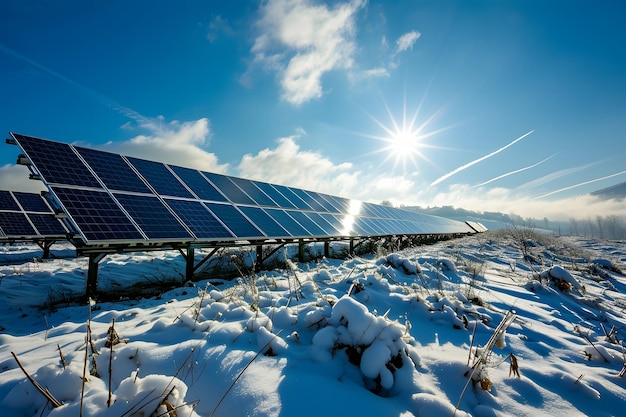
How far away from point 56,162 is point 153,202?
2041mm

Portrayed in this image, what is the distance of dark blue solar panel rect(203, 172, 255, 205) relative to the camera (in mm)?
9516

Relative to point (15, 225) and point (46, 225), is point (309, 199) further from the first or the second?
point (15, 225)

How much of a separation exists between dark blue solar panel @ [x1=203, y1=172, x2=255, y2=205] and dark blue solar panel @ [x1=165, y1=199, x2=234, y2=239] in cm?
181

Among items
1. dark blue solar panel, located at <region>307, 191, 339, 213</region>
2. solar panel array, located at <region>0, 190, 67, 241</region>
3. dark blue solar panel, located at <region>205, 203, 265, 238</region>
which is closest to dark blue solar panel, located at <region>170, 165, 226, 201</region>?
dark blue solar panel, located at <region>205, 203, 265, 238</region>

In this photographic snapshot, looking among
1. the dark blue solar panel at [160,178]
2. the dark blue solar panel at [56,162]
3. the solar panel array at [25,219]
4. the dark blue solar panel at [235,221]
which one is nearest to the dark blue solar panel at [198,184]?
the dark blue solar panel at [160,178]

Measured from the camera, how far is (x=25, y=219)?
13.3 metres

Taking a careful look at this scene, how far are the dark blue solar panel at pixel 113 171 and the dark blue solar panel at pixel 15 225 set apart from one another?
8194 mm

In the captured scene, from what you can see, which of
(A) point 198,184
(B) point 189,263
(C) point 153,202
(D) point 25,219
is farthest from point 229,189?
(D) point 25,219

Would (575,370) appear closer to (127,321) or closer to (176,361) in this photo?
(176,361)

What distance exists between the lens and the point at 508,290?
5363mm

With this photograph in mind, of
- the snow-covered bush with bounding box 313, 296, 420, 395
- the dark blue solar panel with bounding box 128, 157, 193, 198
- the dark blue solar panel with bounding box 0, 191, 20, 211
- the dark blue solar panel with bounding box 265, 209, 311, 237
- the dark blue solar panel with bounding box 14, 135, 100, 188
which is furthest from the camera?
the dark blue solar panel with bounding box 0, 191, 20, 211

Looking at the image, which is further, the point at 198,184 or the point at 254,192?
the point at 254,192

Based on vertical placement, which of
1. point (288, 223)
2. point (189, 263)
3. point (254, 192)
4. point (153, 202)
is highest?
point (254, 192)

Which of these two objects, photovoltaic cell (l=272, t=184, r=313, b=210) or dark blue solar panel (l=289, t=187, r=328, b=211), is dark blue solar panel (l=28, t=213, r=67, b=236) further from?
dark blue solar panel (l=289, t=187, r=328, b=211)
